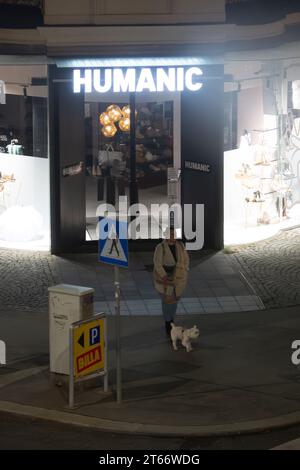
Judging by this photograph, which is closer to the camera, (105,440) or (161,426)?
(105,440)

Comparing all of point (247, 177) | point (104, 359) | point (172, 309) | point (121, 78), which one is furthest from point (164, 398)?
point (247, 177)

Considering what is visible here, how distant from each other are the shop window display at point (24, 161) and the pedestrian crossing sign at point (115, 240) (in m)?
7.89

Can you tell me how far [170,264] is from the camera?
49.3 feet

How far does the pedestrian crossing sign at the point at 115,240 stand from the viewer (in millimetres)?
12352

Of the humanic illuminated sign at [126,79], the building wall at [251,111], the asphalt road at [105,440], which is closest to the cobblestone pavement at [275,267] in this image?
the building wall at [251,111]

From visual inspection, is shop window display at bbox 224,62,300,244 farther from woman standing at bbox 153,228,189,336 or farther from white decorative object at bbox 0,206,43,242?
woman standing at bbox 153,228,189,336

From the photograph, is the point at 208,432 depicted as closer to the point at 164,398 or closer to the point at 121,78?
the point at 164,398

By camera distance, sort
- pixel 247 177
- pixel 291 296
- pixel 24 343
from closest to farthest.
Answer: pixel 24 343
pixel 291 296
pixel 247 177

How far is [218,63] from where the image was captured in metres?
19.6

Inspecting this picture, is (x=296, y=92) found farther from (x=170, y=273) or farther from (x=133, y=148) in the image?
(x=170, y=273)

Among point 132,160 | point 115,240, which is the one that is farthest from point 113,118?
point 115,240

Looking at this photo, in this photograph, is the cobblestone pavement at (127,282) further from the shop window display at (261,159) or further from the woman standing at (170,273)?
the shop window display at (261,159)

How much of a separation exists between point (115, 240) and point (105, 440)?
2455 mm

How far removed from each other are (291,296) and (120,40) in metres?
5.72
